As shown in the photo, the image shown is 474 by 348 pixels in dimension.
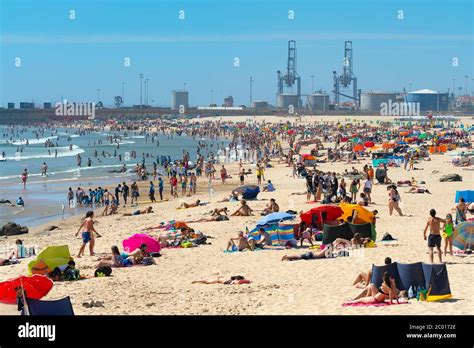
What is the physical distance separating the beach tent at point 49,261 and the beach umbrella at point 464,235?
6453 millimetres

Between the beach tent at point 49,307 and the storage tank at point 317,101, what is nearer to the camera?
the beach tent at point 49,307

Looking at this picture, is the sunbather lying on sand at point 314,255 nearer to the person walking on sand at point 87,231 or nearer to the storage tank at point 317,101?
the person walking on sand at point 87,231

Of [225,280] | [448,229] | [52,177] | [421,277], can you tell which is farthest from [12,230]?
[52,177]

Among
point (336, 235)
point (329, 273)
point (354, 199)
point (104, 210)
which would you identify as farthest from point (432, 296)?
point (104, 210)

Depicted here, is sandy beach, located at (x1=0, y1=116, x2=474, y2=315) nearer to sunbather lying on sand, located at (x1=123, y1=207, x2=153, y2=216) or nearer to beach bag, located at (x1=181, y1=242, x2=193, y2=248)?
beach bag, located at (x1=181, y1=242, x2=193, y2=248)

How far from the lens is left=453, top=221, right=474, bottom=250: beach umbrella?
13227 mm

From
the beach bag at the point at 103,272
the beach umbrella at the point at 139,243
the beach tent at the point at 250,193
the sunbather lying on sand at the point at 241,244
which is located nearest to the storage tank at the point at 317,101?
the beach tent at the point at 250,193

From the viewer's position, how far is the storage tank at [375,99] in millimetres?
152125

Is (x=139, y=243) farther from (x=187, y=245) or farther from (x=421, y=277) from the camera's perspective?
(x=421, y=277)

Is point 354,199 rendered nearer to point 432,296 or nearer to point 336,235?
point 336,235

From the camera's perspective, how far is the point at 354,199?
2091 cm

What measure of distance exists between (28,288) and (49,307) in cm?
208

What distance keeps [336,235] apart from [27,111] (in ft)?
416

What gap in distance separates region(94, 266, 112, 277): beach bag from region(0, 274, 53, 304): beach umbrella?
200 centimetres
